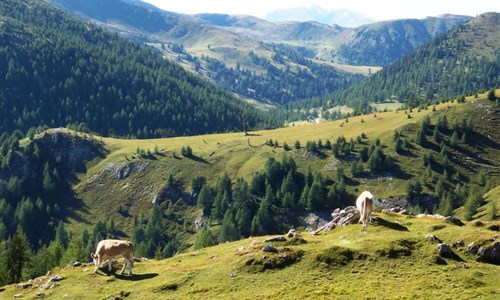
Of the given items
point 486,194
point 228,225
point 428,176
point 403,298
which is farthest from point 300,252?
point 428,176

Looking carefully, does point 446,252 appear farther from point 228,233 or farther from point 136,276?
point 228,233

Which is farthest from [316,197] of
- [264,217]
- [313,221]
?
[264,217]

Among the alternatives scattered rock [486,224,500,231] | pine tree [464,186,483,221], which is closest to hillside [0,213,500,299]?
scattered rock [486,224,500,231]

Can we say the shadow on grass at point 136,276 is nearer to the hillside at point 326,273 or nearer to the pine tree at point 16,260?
→ the hillside at point 326,273

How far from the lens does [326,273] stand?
38.4 meters

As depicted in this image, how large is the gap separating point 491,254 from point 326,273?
1380 centimetres

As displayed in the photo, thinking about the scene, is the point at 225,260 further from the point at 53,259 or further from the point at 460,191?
the point at 460,191

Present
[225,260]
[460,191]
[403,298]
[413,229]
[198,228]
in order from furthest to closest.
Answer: [198,228]
[460,191]
[413,229]
[225,260]
[403,298]

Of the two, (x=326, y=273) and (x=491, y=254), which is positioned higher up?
(x=491, y=254)

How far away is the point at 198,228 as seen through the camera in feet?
627

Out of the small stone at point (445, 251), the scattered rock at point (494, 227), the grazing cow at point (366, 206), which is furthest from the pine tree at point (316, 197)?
the small stone at point (445, 251)

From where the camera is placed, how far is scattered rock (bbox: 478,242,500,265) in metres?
38.8

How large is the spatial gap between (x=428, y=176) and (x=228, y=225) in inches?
3497

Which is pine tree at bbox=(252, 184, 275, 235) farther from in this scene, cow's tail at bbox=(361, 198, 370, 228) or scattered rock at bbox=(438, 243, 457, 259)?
scattered rock at bbox=(438, 243, 457, 259)
